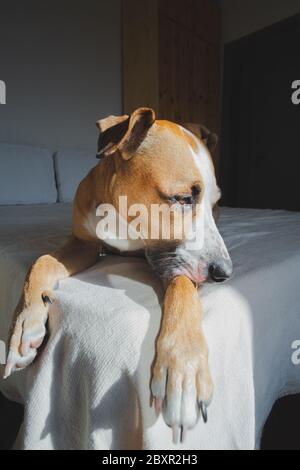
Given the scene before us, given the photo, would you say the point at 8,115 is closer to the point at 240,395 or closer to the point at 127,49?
the point at 127,49

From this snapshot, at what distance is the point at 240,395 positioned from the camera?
0.65 m

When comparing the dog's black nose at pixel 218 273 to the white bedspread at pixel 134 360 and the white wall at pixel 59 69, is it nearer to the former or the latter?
the white bedspread at pixel 134 360

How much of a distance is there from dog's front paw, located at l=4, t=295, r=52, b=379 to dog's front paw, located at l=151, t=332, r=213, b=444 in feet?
0.96

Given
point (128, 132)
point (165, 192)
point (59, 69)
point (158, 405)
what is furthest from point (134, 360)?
point (59, 69)

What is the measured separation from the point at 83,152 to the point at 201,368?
9.27ft

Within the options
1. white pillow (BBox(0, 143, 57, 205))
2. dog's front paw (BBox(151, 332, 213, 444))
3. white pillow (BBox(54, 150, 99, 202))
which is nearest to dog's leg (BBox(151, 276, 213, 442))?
dog's front paw (BBox(151, 332, 213, 444))

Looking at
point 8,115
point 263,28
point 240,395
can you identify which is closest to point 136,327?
point 240,395

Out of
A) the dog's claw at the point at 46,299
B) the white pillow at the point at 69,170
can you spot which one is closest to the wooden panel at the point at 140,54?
the white pillow at the point at 69,170

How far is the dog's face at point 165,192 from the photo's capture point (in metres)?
0.80

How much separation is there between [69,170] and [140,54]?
69.8 inches

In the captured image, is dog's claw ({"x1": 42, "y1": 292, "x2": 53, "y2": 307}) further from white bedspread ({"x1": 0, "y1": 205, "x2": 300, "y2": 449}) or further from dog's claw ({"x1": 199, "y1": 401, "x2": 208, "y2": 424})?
dog's claw ({"x1": 199, "y1": 401, "x2": 208, "y2": 424})

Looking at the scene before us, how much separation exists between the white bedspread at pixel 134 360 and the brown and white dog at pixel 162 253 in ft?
Result: 0.11

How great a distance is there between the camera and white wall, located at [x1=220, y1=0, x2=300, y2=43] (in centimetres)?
349

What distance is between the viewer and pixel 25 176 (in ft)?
8.40
